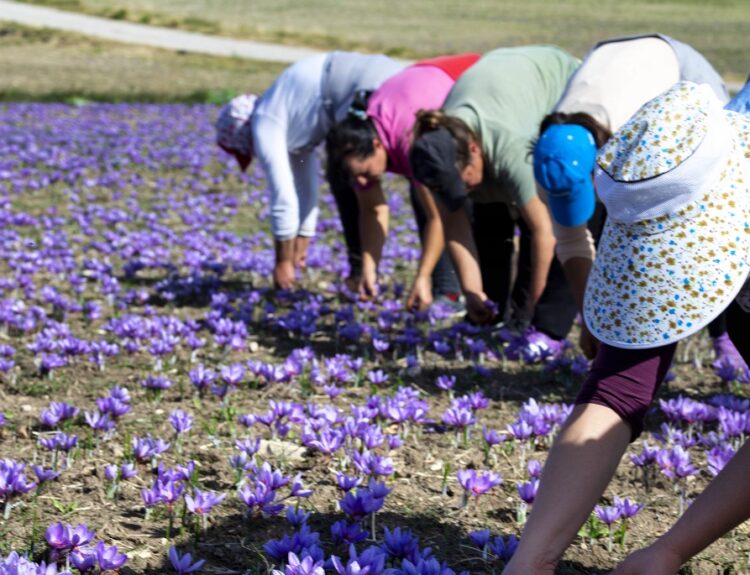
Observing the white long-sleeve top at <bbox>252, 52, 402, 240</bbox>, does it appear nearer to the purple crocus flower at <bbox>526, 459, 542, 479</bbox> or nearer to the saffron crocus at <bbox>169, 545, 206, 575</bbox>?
the purple crocus flower at <bbox>526, 459, 542, 479</bbox>

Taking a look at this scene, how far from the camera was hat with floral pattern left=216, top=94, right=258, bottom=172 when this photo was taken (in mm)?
6293

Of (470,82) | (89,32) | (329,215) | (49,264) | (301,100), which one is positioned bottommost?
(89,32)

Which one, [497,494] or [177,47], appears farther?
[177,47]

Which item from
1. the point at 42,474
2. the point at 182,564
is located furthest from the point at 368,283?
the point at 182,564

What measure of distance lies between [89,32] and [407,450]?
3326cm

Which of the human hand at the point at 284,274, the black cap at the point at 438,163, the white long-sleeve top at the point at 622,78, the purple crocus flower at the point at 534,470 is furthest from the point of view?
the human hand at the point at 284,274

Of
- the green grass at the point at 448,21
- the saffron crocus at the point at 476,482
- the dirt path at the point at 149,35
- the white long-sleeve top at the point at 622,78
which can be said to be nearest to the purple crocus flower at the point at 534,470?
the saffron crocus at the point at 476,482

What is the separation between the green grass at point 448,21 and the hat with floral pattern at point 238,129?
65.6ft

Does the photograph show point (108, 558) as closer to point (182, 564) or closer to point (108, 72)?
point (182, 564)

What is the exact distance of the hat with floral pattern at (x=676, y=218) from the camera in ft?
6.44

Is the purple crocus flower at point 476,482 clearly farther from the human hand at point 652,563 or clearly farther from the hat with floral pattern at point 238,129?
the hat with floral pattern at point 238,129

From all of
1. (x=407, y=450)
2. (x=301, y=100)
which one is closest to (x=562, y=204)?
(x=407, y=450)

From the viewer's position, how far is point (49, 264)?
6500mm

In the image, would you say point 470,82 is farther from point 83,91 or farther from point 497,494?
point 83,91
